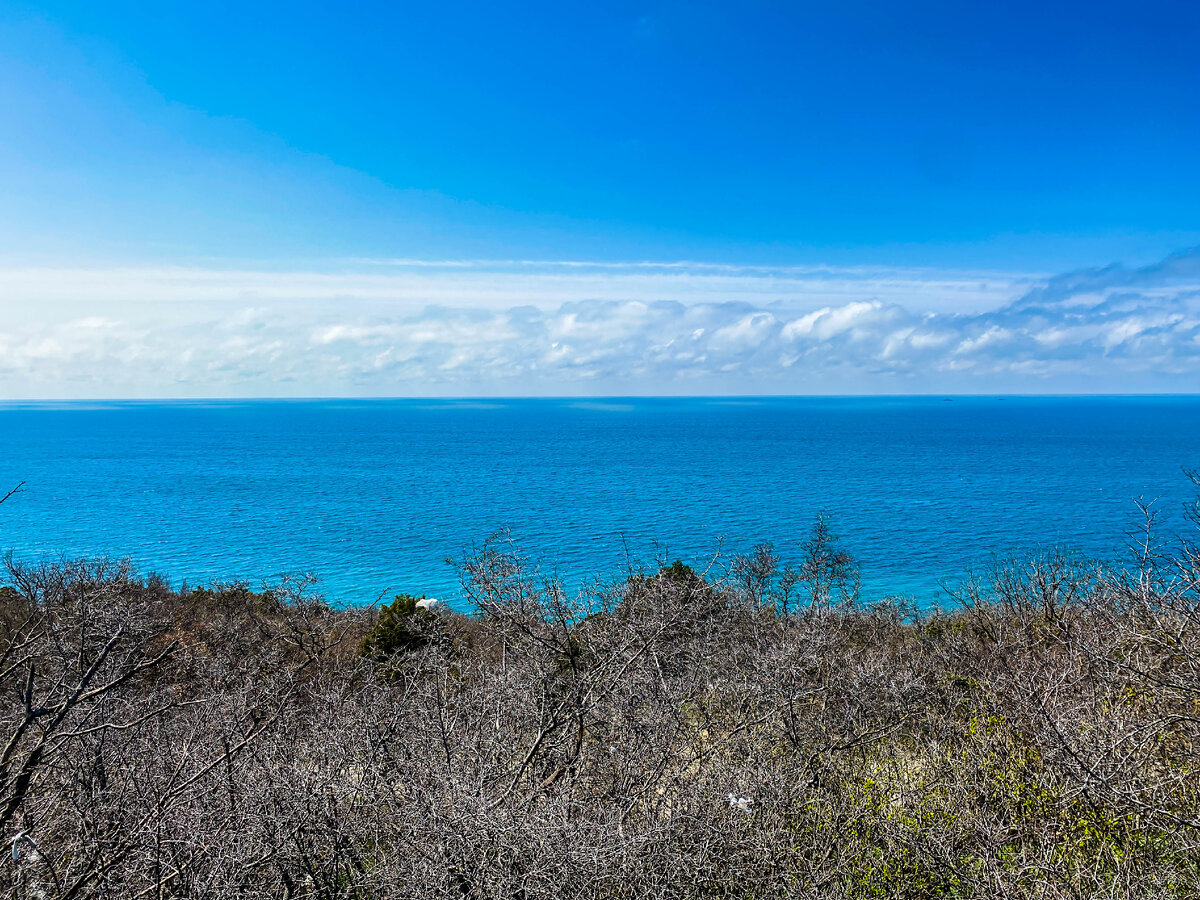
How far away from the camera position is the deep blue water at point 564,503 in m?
42.9

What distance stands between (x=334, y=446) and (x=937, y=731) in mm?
124407

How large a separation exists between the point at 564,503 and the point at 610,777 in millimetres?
53473

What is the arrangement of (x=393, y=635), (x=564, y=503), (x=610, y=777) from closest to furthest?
(x=610, y=777), (x=393, y=635), (x=564, y=503)

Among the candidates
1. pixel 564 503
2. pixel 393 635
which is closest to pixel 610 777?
pixel 393 635

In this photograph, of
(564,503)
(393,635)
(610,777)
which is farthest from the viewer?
(564,503)

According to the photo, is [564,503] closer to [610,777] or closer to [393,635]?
[393,635]

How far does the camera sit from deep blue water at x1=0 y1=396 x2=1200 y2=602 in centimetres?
4288

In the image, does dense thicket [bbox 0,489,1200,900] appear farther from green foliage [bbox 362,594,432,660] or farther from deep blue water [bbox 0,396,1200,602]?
deep blue water [bbox 0,396,1200,602]

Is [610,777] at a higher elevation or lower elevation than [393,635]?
higher

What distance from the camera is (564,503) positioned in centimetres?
6159

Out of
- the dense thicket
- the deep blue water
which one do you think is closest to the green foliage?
the dense thicket

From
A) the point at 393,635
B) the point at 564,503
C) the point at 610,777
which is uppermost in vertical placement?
the point at 610,777

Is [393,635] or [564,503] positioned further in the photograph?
[564,503]

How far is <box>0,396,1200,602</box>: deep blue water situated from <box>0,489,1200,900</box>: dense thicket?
10413 millimetres
